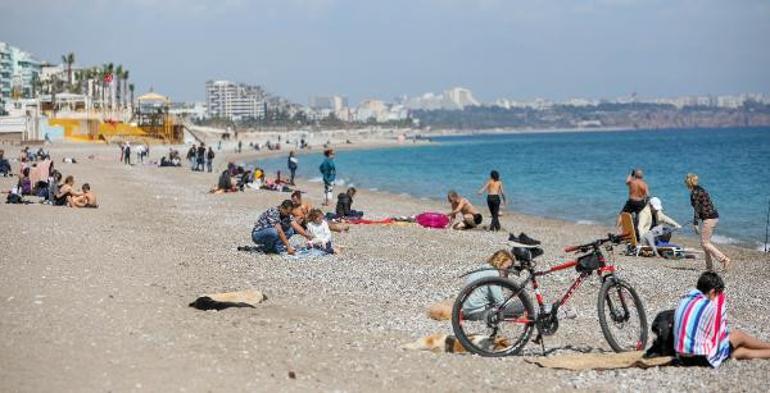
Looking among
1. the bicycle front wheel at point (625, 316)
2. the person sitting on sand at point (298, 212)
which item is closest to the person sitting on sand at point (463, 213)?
the person sitting on sand at point (298, 212)

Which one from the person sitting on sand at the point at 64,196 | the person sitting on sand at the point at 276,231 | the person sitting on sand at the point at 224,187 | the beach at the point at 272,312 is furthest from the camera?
the person sitting on sand at the point at 224,187

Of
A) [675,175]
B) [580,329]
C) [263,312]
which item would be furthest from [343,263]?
[675,175]

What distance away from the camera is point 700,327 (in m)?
7.03

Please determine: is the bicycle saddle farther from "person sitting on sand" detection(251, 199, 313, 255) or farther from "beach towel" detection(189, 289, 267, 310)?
"person sitting on sand" detection(251, 199, 313, 255)

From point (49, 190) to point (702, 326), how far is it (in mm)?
18063

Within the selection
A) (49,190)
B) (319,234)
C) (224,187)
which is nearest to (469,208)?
(319,234)

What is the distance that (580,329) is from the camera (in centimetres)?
874

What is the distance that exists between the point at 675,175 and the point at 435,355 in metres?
50.3

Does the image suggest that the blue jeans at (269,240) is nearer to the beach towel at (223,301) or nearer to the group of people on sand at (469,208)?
the beach towel at (223,301)

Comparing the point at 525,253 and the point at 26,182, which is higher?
the point at 525,253

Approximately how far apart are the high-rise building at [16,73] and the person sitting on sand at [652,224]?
112962 mm

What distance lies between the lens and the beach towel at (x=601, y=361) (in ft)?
23.3

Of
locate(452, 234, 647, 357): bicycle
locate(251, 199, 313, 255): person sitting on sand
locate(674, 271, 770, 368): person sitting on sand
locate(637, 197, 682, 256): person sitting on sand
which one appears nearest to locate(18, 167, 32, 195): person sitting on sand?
locate(251, 199, 313, 255): person sitting on sand

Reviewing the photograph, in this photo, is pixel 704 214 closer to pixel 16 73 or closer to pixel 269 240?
pixel 269 240
